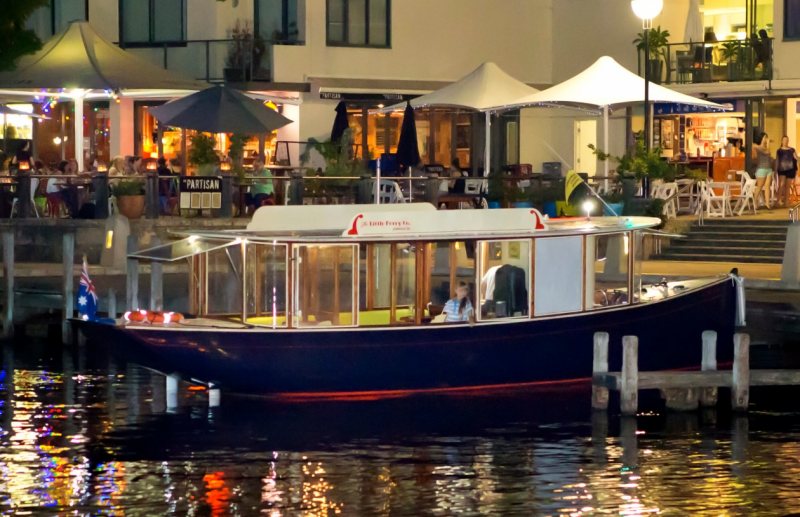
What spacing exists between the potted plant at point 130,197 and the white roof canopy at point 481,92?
7357 mm

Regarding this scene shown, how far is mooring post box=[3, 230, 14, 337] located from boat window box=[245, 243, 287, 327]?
8.32 meters

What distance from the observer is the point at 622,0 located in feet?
155

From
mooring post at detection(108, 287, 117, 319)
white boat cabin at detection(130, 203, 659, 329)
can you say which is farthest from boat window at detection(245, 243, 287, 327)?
mooring post at detection(108, 287, 117, 319)

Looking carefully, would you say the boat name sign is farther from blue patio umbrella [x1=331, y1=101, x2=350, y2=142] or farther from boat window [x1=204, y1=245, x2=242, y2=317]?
blue patio umbrella [x1=331, y1=101, x2=350, y2=142]

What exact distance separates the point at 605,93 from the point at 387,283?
12.5m

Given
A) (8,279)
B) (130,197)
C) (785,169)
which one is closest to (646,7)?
(785,169)

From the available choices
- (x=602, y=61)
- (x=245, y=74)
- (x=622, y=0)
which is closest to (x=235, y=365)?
(x=602, y=61)

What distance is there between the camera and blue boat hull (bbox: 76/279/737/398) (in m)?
22.5

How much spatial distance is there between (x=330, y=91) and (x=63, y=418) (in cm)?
2215

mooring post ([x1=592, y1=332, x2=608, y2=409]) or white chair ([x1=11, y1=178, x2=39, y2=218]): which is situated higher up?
white chair ([x1=11, y1=178, x2=39, y2=218])

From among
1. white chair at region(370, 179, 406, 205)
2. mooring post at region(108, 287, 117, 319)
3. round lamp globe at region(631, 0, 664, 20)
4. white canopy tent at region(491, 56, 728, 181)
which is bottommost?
mooring post at region(108, 287, 117, 319)

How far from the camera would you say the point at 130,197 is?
33531 mm

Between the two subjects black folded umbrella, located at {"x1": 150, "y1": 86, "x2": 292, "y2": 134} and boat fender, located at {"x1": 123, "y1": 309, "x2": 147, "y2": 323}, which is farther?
black folded umbrella, located at {"x1": 150, "y1": 86, "x2": 292, "y2": 134}

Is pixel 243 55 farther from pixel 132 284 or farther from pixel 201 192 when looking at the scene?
pixel 132 284
